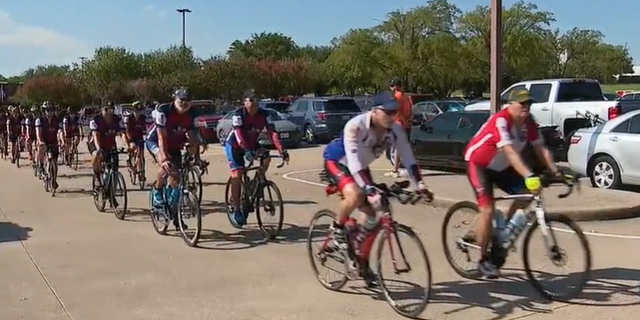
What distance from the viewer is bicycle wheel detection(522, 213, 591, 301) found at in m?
6.37

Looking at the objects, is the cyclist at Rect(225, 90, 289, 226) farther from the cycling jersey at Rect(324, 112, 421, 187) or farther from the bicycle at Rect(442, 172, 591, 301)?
the bicycle at Rect(442, 172, 591, 301)

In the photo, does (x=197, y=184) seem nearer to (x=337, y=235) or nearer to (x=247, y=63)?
(x=337, y=235)

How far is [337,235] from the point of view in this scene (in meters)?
6.58

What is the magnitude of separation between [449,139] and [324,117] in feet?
41.8

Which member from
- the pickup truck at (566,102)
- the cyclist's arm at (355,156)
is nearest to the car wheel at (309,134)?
the pickup truck at (566,102)

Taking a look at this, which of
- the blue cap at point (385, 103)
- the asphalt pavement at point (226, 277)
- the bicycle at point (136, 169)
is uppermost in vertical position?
the blue cap at point (385, 103)

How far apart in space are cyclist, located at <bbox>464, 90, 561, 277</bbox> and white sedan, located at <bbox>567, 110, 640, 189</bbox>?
6.31m

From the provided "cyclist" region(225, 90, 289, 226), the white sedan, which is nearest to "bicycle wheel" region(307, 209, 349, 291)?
"cyclist" region(225, 90, 289, 226)

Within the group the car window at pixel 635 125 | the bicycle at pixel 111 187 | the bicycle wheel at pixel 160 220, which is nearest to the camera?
the bicycle wheel at pixel 160 220

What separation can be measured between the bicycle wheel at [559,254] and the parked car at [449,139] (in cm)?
878

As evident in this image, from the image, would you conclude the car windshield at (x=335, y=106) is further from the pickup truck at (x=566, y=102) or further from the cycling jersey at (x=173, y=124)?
the cycling jersey at (x=173, y=124)

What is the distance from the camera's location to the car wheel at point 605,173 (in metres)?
12.7

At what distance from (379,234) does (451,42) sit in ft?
153

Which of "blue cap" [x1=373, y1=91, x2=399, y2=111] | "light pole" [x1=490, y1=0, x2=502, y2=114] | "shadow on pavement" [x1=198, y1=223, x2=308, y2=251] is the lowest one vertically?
"shadow on pavement" [x1=198, y1=223, x2=308, y2=251]
